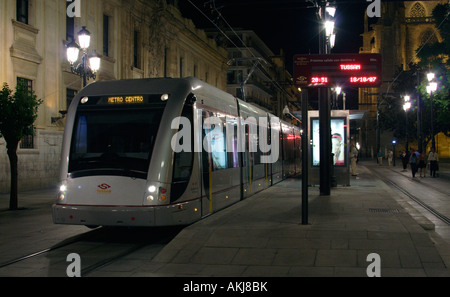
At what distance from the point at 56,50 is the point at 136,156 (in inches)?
661

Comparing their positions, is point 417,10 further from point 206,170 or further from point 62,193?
point 62,193

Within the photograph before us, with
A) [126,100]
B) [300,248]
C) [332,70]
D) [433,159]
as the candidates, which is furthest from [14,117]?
[433,159]

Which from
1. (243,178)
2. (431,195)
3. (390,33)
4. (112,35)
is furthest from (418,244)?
(390,33)

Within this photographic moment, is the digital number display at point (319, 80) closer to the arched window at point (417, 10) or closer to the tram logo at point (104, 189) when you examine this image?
the tram logo at point (104, 189)

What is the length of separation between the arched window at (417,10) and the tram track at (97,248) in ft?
314

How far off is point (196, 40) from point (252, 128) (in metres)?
29.1

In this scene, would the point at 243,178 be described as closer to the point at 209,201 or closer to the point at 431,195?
the point at 209,201

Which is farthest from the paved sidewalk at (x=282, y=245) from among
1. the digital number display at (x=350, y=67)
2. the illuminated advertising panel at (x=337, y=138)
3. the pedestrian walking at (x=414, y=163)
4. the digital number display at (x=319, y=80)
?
the pedestrian walking at (x=414, y=163)

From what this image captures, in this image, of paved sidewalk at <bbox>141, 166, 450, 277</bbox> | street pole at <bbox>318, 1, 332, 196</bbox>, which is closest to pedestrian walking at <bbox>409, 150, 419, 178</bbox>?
street pole at <bbox>318, 1, 332, 196</bbox>

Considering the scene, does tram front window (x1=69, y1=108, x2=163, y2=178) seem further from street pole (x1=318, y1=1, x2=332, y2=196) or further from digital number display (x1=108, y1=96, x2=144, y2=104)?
street pole (x1=318, y1=1, x2=332, y2=196)

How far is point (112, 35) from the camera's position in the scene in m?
30.3

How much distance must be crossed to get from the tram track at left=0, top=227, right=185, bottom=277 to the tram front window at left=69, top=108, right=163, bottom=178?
4.36 feet

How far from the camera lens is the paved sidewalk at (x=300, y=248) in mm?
7156

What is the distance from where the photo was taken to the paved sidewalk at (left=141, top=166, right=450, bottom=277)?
7.16 m
